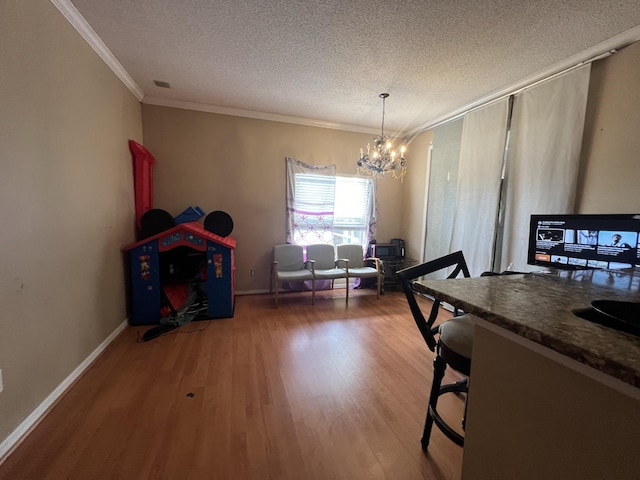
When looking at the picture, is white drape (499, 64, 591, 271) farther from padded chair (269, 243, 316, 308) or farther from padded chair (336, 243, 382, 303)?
padded chair (269, 243, 316, 308)

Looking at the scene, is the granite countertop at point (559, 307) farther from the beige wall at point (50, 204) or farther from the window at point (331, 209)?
the window at point (331, 209)

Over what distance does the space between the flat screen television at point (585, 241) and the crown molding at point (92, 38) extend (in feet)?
12.8

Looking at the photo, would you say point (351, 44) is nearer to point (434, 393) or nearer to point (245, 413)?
point (434, 393)

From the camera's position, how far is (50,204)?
164 cm

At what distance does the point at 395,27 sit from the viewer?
193 centimetres

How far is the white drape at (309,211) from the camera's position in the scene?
13.0 feet

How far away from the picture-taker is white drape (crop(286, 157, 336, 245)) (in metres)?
3.96

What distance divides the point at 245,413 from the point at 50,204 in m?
1.85

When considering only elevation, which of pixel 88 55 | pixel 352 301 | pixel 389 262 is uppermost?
pixel 88 55

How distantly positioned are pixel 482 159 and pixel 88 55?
4.01 metres

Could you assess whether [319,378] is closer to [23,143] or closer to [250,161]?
[23,143]

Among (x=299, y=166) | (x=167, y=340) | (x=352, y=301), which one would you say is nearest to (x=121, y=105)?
(x=299, y=166)

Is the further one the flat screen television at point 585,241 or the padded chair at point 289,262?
the padded chair at point 289,262

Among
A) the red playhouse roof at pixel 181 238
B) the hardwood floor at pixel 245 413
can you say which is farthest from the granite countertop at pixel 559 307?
the red playhouse roof at pixel 181 238
